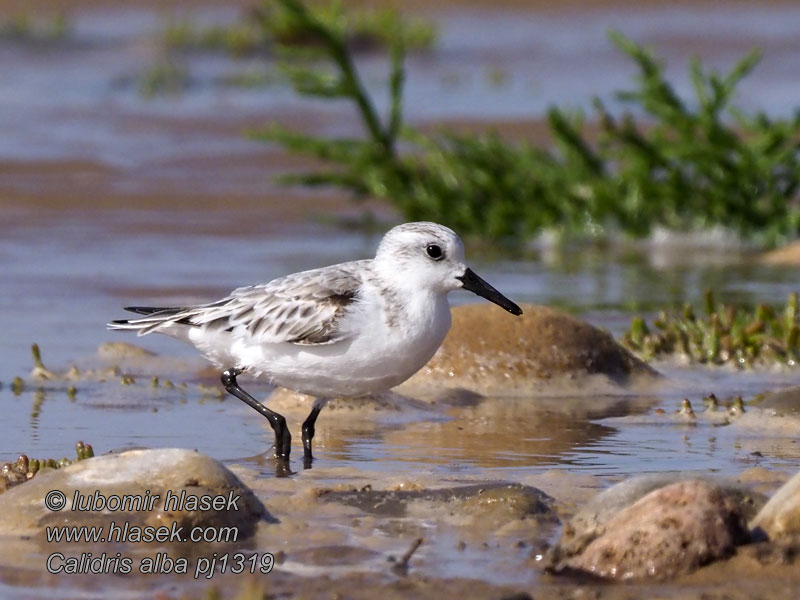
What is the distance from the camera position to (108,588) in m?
4.88

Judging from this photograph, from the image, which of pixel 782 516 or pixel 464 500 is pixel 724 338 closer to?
pixel 464 500

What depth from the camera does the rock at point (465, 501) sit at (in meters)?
5.64

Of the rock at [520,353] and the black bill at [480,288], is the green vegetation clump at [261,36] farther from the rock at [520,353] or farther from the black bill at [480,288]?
the black bill at [480,288]

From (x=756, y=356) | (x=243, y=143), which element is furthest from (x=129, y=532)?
(x=243, y=143)

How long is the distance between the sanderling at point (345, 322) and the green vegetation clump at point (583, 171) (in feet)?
20.3

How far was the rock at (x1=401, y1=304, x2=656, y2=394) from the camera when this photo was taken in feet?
28.3

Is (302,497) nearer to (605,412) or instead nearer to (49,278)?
(605,412)

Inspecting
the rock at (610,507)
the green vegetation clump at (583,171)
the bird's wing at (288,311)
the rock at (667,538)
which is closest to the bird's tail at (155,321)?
the bird's wing at (288,311)

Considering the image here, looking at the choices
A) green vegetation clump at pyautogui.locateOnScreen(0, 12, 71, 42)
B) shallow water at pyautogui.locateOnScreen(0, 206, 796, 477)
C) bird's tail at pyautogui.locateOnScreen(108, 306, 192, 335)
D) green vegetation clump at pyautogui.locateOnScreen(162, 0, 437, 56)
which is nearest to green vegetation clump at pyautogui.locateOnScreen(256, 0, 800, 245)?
shallow water at pyautogui.locateOnScreen(0, 206, 796, 477)

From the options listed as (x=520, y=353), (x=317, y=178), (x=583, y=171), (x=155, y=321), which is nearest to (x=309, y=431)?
(x=155, y=321)

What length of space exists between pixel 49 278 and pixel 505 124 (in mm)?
10930

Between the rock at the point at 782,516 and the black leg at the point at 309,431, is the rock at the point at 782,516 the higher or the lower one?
the higher one

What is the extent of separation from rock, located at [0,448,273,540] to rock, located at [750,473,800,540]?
1672 millimetres

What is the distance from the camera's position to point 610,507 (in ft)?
17.2
